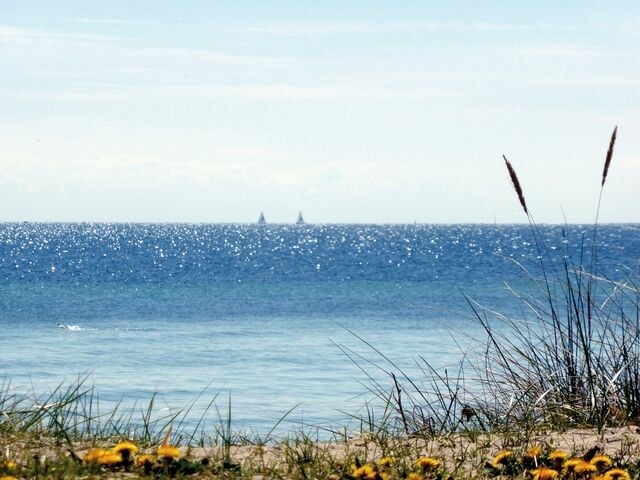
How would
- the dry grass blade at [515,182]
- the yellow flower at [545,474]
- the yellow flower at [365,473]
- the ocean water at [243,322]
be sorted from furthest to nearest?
the ocean water at [243,322] → the dry grass blade at [515,182] → the yellow flower at [545,474] → the yellow flower at [365,473]

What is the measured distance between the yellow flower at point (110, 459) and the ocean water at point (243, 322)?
4.29 feet

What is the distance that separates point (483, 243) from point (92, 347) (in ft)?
231

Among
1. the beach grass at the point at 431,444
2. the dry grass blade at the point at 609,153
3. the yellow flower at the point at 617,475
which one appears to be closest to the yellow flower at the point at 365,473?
the beach grass at the point at 431,444

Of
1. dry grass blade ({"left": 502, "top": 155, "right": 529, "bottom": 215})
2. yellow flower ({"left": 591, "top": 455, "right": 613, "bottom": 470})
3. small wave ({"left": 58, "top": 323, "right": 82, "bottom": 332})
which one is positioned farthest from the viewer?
small wave ({"left": 58, "top": 323, "right": 82, "bottom": 332})

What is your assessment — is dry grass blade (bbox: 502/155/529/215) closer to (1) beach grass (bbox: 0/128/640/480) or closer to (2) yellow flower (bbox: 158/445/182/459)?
(1) beach grass (bbox: 0/128/640/480)

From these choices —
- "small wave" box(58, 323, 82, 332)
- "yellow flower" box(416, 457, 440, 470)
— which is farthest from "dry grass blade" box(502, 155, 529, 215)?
"small wave" box(58, 323, 82, 332)

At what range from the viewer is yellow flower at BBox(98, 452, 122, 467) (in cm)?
315

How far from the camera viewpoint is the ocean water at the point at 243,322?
506 inches

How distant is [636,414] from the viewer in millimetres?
4699

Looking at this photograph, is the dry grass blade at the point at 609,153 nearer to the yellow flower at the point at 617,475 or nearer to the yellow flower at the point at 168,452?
the yellow flower at the point at 617,475

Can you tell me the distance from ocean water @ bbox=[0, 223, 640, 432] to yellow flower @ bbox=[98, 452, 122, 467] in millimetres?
1307

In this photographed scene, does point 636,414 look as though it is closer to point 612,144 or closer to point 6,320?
point 612,144

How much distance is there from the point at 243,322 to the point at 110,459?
24562mm

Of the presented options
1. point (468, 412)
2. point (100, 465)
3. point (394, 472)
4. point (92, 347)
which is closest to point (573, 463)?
point (394, 472)
